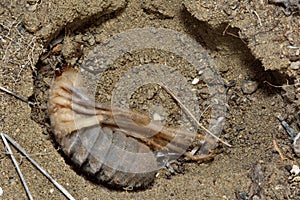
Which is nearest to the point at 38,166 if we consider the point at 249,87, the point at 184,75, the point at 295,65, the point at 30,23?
the point at 30,23

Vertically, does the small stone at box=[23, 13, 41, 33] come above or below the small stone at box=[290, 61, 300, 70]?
above

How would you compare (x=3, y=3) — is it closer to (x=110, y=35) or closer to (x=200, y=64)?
(x=110, y=35)

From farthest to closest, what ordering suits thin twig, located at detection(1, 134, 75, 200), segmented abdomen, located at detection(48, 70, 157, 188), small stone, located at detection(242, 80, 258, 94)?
small stone, located at detection(242, 80, 258, 94), segmented abdomen, located at detection(48, 70, 157, 188), thin twig, located at detection(1, 134, 75, 200)

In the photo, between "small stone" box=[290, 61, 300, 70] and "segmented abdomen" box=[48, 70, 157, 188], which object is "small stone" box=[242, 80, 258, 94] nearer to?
"small stone" box=[290, 61, 300, 70]

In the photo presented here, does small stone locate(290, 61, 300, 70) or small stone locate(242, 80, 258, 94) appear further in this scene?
small stone locate(242, 80, 258, 94)

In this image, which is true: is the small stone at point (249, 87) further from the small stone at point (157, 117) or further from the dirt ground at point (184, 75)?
the small stone at point (157, 117)

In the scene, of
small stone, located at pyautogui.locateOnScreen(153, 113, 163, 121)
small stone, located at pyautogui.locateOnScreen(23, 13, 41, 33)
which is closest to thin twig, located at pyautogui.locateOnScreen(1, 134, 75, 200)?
small stone, located at pyautogui.locateOnScreen(23, 13, 41, 33)

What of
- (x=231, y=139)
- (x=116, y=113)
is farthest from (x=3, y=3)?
(x=231, y=139)

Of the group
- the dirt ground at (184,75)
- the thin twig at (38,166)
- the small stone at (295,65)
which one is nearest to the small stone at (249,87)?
the dirt ground at (184,75)
